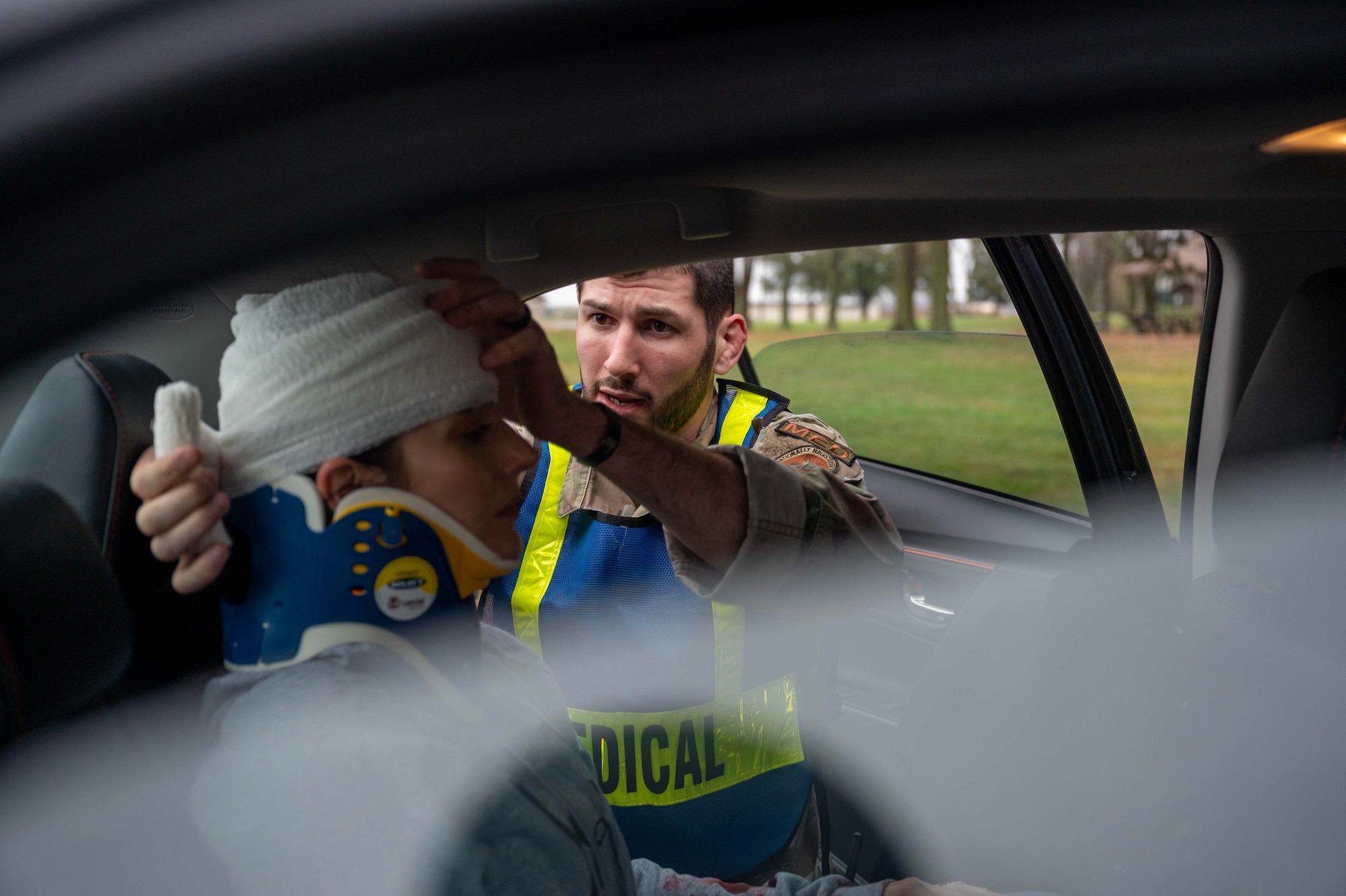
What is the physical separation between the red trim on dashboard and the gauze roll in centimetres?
217

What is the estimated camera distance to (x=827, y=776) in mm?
2438

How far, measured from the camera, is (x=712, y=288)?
2.04 metres

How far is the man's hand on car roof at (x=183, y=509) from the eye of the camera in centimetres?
83

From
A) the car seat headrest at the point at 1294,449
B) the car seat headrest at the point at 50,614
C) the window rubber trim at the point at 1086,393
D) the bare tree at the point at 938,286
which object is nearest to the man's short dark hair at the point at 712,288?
the window rubber trim at the point at 1086,393

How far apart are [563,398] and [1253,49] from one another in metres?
0.88

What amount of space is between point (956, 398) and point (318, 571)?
3.79 metres

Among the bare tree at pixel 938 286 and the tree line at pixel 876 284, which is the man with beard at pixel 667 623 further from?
the bare tree at pixel 938 286

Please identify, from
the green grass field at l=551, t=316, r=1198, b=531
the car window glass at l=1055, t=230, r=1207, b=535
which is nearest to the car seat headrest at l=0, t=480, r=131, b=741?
the car window glass at l=1055, t=230, r=1207, b=535

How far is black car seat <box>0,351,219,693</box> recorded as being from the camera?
0.92 metres

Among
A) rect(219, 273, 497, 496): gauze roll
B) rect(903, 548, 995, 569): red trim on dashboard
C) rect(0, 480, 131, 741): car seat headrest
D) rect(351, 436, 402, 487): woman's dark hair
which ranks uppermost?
rect(219, 273, 497, 496): gauze roll

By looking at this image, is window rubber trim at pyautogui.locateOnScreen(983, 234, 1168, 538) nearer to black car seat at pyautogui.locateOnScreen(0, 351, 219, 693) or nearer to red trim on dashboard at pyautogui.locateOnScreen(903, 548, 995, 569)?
red trim on dashboard at pyautogui.locateOnScreen(903, 548, 995, 569)

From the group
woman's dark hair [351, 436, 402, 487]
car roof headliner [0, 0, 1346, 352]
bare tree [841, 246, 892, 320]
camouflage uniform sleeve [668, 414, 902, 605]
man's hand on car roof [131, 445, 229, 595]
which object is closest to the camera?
car roof headliner [0, 0, 1346, 352]

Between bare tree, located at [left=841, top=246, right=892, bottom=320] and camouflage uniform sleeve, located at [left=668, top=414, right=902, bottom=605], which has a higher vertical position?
bare tree, located at [left=841, top=246, right=892, bottom=320]

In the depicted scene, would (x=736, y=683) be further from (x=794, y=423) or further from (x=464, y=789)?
(x=464, y=789)
